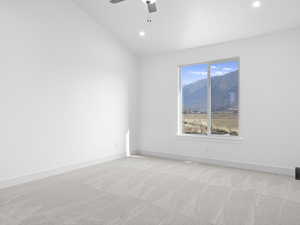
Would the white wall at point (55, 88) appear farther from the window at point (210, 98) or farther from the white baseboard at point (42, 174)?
the window at point (210, 98)

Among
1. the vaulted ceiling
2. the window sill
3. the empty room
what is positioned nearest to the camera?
the empty room

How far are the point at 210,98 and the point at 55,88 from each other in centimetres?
357

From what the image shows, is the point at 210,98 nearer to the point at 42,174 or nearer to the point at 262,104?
the point at 262,104

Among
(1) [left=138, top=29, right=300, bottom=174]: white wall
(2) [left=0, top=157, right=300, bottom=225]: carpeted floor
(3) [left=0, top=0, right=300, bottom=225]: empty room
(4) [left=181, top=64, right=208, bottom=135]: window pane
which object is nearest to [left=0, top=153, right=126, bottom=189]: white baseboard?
(3) [left=0, top=0, right=300, bottom=225]: empty room

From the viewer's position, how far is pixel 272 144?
4191 millimetres

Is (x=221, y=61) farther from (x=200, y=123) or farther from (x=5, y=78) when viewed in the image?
(x=5, y=78)

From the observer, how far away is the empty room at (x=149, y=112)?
2.79 m

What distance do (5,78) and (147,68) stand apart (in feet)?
11.9

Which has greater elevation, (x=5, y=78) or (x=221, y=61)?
(x=221, y=61)

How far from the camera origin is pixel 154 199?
9.41ft

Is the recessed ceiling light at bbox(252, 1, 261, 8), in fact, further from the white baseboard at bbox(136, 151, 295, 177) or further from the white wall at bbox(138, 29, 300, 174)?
the white baseboard at bbox(136, 151, 295, 177)

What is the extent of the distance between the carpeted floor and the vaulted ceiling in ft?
9.68

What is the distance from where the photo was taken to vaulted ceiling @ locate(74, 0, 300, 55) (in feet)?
12.2

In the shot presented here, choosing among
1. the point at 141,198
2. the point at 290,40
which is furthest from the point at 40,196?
the point at 290,40
